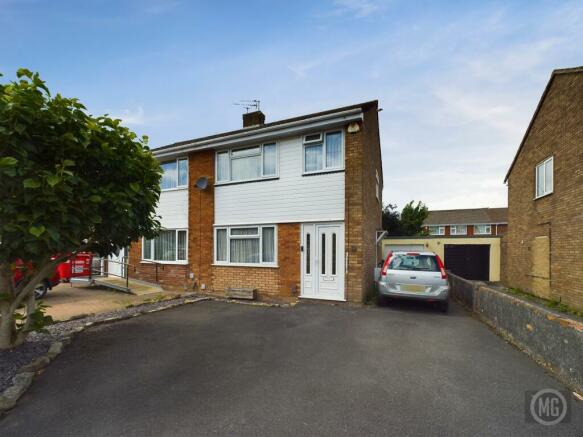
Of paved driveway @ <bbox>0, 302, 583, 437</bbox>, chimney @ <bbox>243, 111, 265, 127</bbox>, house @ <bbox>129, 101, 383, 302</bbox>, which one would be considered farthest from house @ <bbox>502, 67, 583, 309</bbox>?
chimney @ <bbox>243, 111, 265, 127</bbox>

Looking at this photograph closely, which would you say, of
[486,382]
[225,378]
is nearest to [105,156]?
[225,378]

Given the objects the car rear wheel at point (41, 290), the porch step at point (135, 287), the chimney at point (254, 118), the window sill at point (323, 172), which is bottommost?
the porch step at point (135, 287)

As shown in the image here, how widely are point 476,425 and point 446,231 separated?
148ft

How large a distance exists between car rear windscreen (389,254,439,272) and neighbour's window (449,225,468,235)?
3904cm

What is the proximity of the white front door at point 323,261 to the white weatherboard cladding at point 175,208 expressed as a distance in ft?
15.6

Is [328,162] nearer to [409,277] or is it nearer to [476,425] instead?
[409,277]

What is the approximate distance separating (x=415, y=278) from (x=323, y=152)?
13.6 feet

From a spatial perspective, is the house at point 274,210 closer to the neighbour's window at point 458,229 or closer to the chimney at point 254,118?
the chimney at point 254,118

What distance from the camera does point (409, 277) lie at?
23.5 ft

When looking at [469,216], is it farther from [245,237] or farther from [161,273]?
[161,273]

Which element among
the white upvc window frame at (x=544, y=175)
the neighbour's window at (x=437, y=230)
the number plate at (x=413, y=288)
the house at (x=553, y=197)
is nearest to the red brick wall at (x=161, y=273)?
the number plate at (x=413, y=288)

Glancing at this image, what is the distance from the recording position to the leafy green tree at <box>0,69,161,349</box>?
129 inches

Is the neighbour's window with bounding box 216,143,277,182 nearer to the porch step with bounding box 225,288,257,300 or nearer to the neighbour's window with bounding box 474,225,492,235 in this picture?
the porch step with bounding box 225,288,257,300

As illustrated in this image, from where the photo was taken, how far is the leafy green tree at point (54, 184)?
328cm
